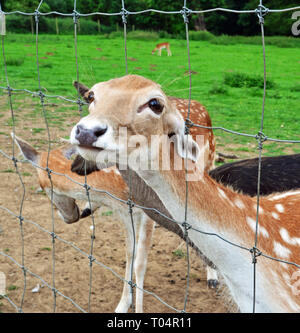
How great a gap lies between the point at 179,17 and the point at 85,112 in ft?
76.0

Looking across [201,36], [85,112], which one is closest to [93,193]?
[85,112]

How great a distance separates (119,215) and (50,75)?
9.98m

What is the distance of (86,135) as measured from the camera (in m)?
1.69

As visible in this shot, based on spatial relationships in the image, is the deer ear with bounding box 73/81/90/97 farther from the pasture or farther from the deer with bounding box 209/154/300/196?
the deer with bounding box 209/154/300/196

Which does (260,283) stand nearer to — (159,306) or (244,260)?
(244,260)

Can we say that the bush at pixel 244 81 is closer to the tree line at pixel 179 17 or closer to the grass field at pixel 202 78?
the grass field at pixel 202 78

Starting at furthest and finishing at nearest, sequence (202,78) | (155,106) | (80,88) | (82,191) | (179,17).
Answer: (179,17)
(202,78)
(82,191)
(80,88)
(155,106)

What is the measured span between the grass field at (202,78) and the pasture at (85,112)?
0.03 metres

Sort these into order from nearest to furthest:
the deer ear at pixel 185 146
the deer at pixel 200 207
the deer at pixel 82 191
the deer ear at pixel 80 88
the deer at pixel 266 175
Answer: the deer at pixel 200 207 < the deer ear at pixel 185 146 < the deer ear at pixel 80 88 < the deer at pixel 82 191 < the deer at pixel 266 175

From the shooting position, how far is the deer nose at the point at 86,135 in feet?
5.56

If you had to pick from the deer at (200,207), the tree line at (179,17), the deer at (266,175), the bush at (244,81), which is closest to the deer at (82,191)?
the deer at (266,175)

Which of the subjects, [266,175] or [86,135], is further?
[266,175]

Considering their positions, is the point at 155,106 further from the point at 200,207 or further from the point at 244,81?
the point at 244,81

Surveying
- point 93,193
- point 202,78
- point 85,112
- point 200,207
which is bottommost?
point 93,193
